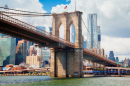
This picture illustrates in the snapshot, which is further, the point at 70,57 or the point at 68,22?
the point at 68,22

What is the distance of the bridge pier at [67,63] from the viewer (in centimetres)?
7069

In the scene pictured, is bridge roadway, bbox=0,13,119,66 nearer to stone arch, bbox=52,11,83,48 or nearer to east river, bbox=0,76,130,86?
stone arch, bbox=52,11,83,48

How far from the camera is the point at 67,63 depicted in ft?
237

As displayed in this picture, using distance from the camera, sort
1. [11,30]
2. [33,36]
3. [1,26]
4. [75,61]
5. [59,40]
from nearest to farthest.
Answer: [1,26] < [11,30] < [33,36] < [59,40] < [75,61]

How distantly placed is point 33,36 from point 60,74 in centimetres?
2075

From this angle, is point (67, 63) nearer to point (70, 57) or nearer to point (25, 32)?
point (70, 57)

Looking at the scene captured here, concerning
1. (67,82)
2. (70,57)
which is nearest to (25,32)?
(67,82)

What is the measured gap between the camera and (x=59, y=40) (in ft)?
211

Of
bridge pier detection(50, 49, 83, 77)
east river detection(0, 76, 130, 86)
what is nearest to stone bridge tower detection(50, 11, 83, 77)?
bridge pier detection(50, 49, 83, 77)

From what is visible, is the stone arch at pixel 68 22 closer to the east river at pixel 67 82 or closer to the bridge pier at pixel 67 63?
the bridge pier at pixel 67 63

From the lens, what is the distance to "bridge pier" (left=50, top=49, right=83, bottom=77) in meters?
70.7

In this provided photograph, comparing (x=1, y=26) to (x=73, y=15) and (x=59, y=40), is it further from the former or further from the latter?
(x=73, y=15)

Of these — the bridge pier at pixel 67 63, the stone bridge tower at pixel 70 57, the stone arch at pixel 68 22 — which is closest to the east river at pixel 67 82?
the bridge pier at pixel 67 63

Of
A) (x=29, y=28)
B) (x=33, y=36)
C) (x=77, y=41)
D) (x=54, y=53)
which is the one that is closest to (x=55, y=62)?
(x=54, y=53)
